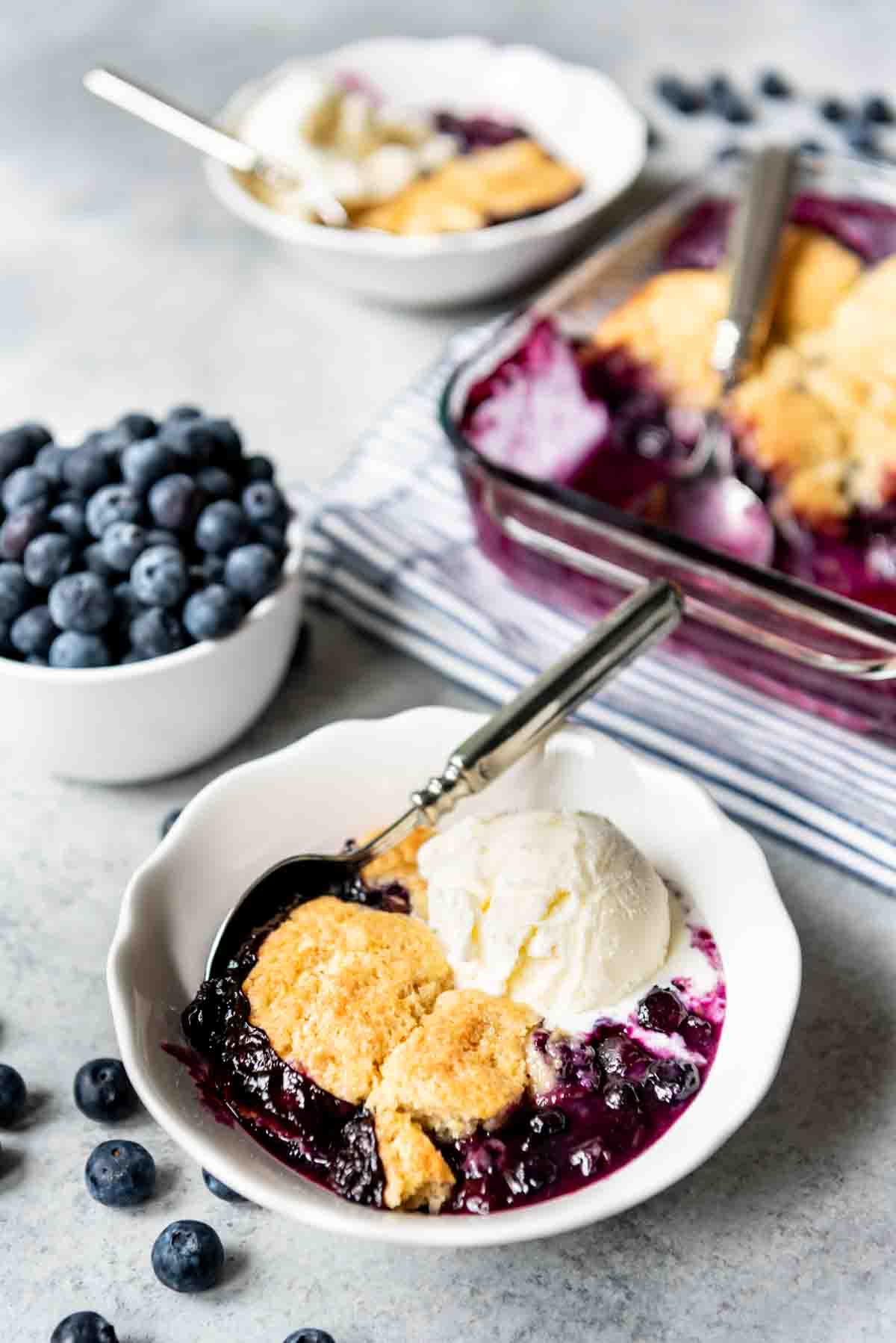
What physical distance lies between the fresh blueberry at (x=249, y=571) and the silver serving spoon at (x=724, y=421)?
0.54 metres

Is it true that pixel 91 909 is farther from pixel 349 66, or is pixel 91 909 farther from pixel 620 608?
pixel 349 66

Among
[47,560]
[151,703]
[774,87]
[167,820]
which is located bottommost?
[167,820]

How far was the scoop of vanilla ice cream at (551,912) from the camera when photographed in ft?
4.15

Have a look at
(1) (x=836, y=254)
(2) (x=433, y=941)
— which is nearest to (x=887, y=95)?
(1) (x=836, y=254)

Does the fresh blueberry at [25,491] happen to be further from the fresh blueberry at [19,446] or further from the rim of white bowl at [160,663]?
the rim of white bowl at [160,663]

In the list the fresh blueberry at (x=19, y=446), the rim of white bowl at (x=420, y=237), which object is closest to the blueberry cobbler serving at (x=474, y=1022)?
the fresh blueberry at (x=19, y=446)

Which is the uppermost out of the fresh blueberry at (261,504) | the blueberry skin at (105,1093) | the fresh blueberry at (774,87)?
the fresh blueberry at (774,87)

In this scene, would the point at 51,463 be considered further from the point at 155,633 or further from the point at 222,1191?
the point at 222,1191

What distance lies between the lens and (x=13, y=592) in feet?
4.94

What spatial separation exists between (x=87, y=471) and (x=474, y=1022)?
29.3 inches

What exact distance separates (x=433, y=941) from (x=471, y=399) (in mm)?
735

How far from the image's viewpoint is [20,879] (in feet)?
5.12

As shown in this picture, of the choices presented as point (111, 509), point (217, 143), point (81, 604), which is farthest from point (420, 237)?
point (81, 604)

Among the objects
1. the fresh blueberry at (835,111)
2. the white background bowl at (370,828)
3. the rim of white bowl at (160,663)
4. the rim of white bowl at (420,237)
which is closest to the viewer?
the white background bowl at (370,828)
